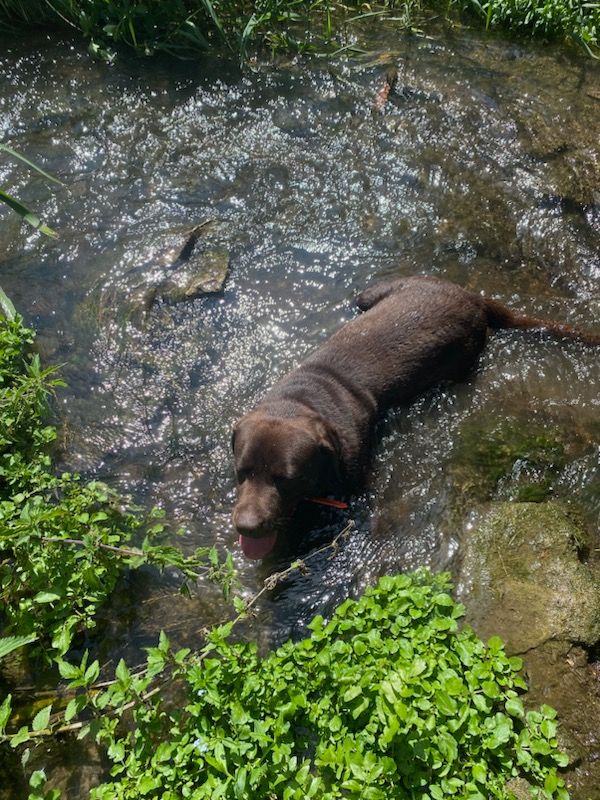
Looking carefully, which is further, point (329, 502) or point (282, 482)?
point (329, 502)

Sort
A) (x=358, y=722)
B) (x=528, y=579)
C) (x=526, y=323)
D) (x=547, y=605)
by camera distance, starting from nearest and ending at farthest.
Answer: (x=358, y=722) < (x=547, y=605) < (x=528, y=579) < (x=526, y=323)

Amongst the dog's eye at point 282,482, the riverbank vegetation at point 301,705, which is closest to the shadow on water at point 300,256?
the dog's eye at point 282,482

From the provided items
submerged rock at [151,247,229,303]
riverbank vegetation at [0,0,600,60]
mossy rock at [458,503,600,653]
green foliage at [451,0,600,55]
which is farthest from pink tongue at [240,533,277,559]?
green foliage at [451,0,600,55]

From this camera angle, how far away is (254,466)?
Result: 3.55 metres

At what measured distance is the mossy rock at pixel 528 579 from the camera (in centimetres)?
294

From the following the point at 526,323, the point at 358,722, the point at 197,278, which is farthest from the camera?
the point at 197,278

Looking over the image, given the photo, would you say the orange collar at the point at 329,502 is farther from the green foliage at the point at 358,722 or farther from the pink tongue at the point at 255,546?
the green foliage at the point at 358,722

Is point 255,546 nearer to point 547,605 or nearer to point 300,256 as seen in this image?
point 547,605

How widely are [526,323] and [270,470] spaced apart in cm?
213

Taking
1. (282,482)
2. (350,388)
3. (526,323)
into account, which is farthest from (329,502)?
(526,323)

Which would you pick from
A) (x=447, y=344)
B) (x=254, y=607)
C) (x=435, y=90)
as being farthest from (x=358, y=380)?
(x=435, y=90)

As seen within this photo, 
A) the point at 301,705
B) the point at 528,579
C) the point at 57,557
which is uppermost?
the point at 57,557

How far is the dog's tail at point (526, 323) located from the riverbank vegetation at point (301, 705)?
220 cm

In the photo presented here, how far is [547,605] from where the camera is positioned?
3002mm
